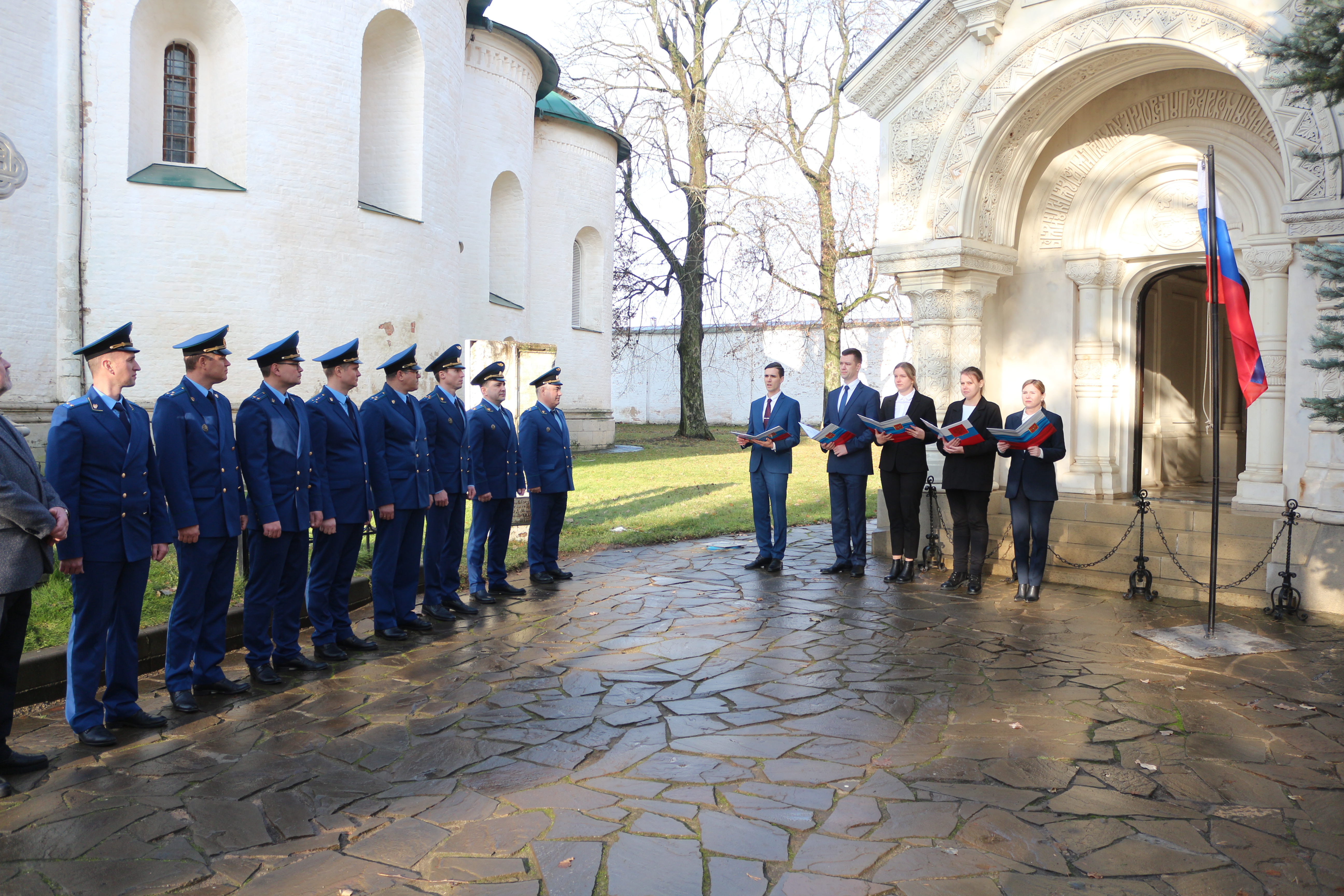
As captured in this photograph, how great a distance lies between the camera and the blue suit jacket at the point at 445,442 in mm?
7410

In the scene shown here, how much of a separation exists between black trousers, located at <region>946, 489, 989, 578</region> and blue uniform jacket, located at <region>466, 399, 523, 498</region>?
12.6 feet

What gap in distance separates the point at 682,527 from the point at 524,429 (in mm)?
3977

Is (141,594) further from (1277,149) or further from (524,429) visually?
(1277,149)

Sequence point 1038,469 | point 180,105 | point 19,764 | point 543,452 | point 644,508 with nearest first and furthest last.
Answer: point 19,764 → point 1038,469 → point 543,452 → point 644,508 → point 180,105

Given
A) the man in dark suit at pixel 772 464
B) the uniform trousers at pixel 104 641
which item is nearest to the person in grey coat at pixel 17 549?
the uniform trousers at pixel 104 641

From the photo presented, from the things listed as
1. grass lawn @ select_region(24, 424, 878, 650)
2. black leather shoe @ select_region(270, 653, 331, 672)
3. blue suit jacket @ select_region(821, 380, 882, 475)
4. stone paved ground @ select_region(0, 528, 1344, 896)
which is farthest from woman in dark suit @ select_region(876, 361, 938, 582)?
black leather shoe @ select_region(270, 653, 331, 672)

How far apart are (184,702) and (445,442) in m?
2.83

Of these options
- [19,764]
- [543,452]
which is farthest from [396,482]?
[19,764]

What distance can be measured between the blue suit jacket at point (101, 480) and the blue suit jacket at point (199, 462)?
0.55 feet

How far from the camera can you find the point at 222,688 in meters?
5.41

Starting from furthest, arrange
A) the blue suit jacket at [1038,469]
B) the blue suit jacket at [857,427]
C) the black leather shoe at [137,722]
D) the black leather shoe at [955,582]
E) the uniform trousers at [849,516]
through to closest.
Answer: the uniform trousers at [849,516]
the blue suit jacket at [857,427]
the black leather shoe at [955,582]
the blue suit jacket at [1038,469]
the black leather shoe at [137,722]

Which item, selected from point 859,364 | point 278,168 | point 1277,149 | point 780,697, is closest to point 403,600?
point 780,697

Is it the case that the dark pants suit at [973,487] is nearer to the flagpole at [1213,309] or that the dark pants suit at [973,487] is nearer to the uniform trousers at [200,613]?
the flagpole at [1213,309]

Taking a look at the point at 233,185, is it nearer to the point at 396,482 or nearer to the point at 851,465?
the point at 396,482
